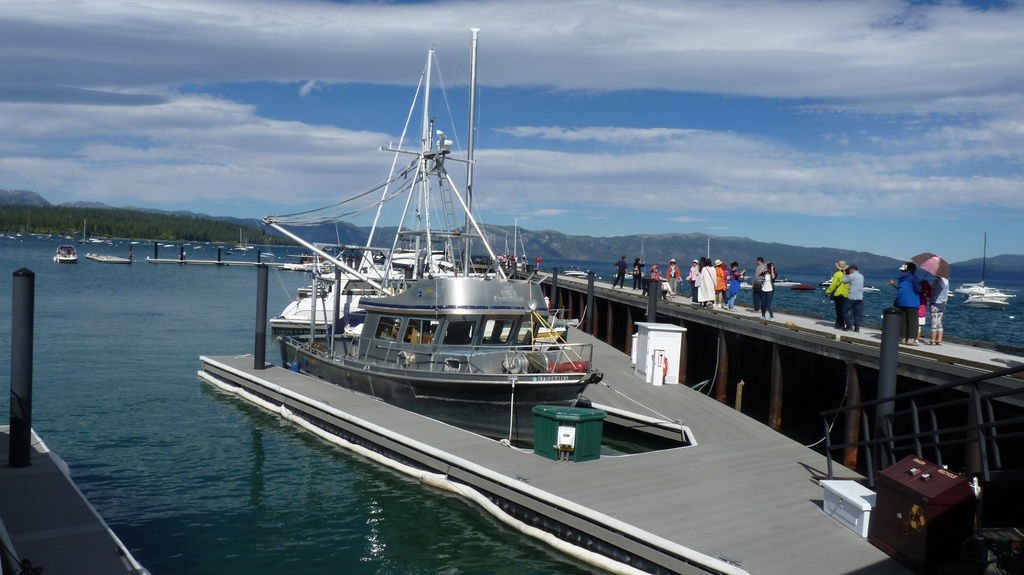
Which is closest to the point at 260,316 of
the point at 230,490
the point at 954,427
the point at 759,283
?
the point at 230,490

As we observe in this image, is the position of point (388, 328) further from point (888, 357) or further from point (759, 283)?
point (888, 357)

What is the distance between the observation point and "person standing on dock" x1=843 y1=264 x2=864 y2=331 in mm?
17328

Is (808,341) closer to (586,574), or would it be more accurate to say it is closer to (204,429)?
(586,574)

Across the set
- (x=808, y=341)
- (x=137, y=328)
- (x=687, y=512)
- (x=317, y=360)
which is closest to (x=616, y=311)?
(x=317, y=360)

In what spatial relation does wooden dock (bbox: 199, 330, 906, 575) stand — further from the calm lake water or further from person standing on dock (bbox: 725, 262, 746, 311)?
person standing on dock (bbox: 725, 262, 746, 311)

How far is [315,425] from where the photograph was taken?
16.9 meters

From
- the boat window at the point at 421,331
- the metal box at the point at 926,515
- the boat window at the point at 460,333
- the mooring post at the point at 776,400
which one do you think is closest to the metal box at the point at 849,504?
the metal box at the point at 926,515

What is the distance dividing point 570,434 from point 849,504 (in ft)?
13.6

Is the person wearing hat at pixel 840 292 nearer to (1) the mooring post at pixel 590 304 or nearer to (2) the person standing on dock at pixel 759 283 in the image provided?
(2) the person standing on dock at pixel 759 283

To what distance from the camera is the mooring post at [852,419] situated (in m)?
13.2

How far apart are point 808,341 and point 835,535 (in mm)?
6912

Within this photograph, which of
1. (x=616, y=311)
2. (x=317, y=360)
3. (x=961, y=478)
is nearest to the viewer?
(x=961, y=478)

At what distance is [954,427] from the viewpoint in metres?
10.1

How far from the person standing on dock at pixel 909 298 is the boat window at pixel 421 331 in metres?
8.68
